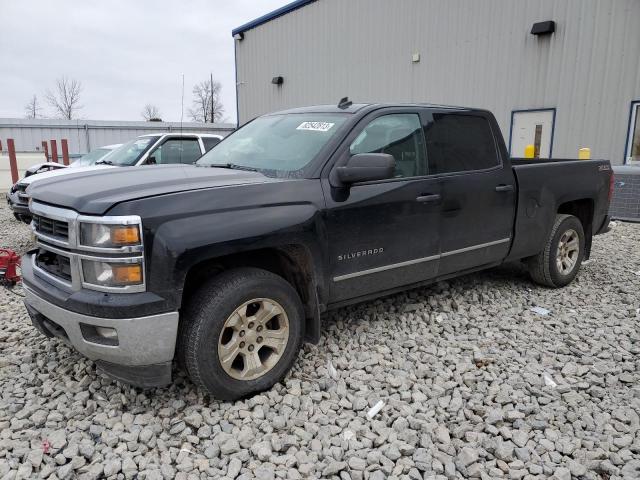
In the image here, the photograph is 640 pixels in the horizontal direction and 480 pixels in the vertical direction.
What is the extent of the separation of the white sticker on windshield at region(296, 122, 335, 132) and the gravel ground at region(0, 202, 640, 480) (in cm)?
164

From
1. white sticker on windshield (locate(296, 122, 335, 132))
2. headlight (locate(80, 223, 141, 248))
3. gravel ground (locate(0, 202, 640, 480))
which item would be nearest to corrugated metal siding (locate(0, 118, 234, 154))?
white sticker on windshield (locate(296, 122, 335, 132))

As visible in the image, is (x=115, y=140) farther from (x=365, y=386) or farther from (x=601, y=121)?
(x=365, y=386)

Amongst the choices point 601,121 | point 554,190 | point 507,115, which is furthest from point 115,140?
point 554,190

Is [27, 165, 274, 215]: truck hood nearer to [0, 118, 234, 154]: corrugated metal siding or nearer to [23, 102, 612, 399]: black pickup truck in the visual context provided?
[23, 102, 612, 399]: black pickup truck

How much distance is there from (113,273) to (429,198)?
238cm

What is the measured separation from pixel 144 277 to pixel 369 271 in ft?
5.33

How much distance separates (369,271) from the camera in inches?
141

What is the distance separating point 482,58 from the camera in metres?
12.0

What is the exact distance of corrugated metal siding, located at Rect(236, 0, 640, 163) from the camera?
9836mm

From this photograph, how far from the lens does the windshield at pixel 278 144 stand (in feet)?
11.6

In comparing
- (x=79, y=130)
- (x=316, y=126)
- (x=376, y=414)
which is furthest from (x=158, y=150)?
(x=79, y=130)

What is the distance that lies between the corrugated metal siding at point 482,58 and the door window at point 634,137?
118mm

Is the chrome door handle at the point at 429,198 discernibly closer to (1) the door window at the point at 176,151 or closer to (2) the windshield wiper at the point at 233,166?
(2) the windshield wiper at the point at 233,166

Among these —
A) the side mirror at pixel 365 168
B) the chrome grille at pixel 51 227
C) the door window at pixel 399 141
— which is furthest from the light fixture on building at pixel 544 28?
the chrome grille at pixel 51 227
